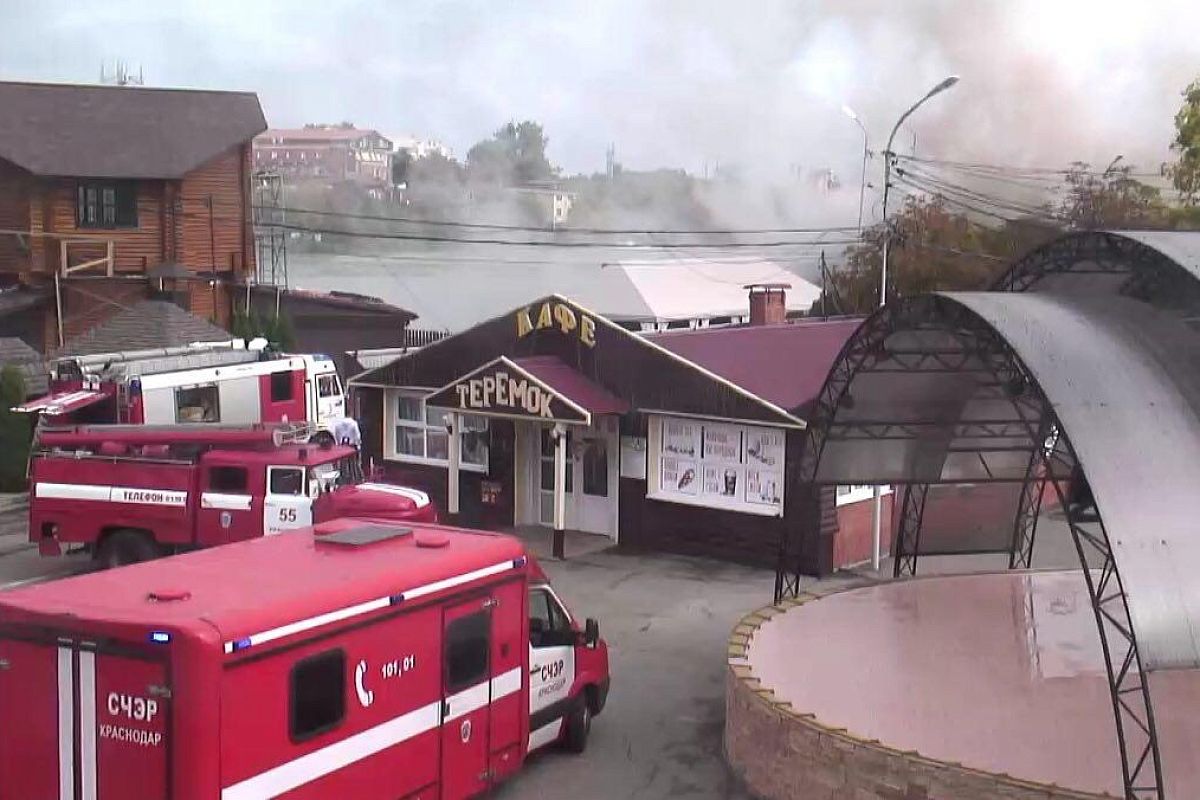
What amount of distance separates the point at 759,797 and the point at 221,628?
5.18 meters

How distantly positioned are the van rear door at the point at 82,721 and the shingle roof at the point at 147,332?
23.8 meters

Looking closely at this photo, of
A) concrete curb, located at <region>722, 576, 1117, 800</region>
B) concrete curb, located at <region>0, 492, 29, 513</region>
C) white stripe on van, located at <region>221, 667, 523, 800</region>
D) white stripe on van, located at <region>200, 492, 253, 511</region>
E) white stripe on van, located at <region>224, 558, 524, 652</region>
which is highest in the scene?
white stripe on van, located at <region>224, 558, 524, 652</region>

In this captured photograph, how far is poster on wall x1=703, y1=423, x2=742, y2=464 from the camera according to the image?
1984 centimetres

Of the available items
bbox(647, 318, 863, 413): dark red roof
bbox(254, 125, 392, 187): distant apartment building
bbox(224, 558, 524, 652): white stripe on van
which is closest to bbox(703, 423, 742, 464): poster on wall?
bbox(647, 318, 863, 413): dark red roof

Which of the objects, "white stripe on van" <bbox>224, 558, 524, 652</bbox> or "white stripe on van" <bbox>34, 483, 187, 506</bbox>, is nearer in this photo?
"white stripe on van" <bbox>224, 558, 524, 652</bbox>

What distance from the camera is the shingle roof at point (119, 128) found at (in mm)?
37594

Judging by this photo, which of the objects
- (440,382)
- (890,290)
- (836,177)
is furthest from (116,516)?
(836,177)

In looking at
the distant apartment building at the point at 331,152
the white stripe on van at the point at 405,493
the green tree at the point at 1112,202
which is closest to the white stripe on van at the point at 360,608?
the white stripe on van at the point at 405,493

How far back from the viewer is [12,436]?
27266mm

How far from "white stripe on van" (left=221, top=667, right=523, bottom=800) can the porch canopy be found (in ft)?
32.0

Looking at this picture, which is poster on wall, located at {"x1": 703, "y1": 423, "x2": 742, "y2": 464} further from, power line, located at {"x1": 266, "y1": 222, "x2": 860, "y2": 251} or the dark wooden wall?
power line, located at {"x1": 266, "y1": 222, "x2": 860, "y2": 251}

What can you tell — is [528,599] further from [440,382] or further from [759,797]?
[440,382]

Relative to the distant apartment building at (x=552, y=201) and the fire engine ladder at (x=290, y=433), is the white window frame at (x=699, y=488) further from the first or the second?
the distant apartment building at (x=552, y=201)

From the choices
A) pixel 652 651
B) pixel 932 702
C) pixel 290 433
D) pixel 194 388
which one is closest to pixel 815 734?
pixel 932 702
